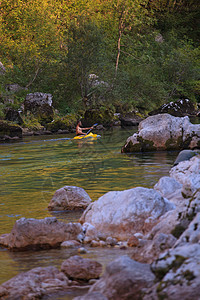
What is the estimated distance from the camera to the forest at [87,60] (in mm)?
39312

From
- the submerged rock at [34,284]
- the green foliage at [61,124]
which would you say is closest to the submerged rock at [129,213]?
the submerged rock at [34,284]

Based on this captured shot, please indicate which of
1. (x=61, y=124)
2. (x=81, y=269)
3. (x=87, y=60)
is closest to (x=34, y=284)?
(x=81, y=269)

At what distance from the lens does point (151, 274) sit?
3.95m

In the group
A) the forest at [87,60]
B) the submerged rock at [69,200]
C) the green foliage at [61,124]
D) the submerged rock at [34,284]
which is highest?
the forest at [87,60]

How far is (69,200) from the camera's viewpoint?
8.75 m

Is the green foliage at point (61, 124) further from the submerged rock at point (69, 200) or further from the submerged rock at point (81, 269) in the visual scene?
the submerged rock at point (81, 269)

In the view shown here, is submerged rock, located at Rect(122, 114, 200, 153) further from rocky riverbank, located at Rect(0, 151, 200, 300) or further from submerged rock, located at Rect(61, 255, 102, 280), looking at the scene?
submerged rock, located at Rect(61, 255, 102, 280)

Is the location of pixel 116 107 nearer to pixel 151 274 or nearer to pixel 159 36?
pixel 159 36

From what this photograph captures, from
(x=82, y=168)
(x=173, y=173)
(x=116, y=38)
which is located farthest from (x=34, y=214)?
(x=116, y=38)

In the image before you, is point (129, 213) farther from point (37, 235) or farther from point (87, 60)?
point (87, 60)

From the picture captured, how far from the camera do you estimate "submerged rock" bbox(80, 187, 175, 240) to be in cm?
657

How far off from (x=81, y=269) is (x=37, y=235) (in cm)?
168

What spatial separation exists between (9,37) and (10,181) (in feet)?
111

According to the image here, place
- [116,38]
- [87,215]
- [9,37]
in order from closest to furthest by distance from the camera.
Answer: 1. [87,215]
2. [9,37]
3. [116,38]
